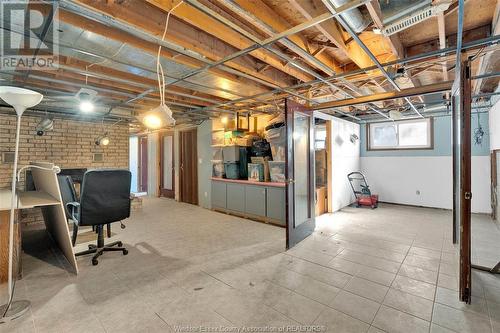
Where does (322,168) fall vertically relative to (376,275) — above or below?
above

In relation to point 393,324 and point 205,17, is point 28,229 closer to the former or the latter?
point 205,17

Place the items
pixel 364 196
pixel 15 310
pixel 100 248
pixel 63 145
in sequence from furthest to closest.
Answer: pixel 364 196 → pixel 63 145 → pixel 100 248 → pixel 15 310

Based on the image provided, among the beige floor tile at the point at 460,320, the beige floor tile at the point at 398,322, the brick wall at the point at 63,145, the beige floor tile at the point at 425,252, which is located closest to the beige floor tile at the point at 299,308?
the beige floor tile at the point at 398,322

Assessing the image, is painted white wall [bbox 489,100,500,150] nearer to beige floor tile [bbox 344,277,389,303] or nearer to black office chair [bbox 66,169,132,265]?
beige floor tile [bbox 344,277,389,303]

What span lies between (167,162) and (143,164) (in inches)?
83.6

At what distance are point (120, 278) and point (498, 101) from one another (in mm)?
6548

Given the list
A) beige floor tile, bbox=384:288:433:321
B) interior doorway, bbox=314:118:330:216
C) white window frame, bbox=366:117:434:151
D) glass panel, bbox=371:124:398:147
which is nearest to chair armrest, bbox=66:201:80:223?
beige floor tile, bbox=384:288:433:321

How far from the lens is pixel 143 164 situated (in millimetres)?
9484

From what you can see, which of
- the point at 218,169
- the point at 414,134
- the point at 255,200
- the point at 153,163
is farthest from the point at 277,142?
the point at 153,163

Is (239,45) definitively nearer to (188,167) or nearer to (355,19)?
(355,19)

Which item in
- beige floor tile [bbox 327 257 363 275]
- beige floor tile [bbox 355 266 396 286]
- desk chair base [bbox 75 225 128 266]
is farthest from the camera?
desk chair base [bbox 75 225 128 266]

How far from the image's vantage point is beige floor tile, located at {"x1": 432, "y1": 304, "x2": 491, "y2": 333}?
1.74 meters

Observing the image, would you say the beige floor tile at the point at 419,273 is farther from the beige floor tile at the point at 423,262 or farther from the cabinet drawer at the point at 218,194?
the cabinet drawer at the point at 218,194

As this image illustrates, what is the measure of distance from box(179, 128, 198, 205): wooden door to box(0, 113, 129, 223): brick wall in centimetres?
155
